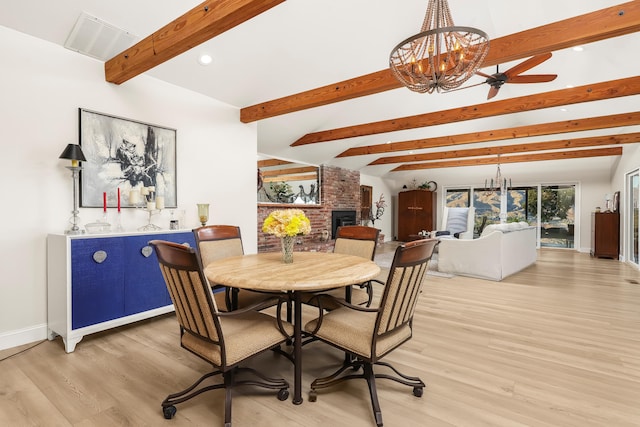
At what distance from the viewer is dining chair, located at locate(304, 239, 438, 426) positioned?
1.53m

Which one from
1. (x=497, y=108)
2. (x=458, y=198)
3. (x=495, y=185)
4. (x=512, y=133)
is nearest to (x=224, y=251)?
(x=497, y=108)

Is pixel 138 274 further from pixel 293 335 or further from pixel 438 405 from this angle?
pixel 438 405

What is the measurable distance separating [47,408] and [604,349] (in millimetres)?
3715

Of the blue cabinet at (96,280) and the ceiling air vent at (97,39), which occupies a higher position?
the ceiling air vent at (97,39)

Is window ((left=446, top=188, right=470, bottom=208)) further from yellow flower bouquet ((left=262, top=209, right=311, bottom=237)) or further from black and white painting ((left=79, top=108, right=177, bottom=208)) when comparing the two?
yellow flower bouquet ((left=262, top=209, right=311, bottom=237))

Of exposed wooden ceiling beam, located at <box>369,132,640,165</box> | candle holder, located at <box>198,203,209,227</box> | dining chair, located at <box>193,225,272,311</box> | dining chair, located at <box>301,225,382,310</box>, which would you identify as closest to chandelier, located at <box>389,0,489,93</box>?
dining chair, located at <box>301,225,382,310</box>

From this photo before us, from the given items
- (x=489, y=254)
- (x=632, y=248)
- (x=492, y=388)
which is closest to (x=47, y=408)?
(x=492, y=388)

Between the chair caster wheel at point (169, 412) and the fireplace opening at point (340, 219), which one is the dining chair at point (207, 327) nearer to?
the chair caster wheel at point (169, 412)

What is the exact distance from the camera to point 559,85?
→ 4.60 metres

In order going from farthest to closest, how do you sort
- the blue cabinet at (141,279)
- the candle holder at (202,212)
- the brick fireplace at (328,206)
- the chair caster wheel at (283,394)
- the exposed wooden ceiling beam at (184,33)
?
the brick fireplace at (328,206) → the candle holder at (202,212) → the blue cabinet at (141,279) → the exposed wooden ceiling beam at (184,33) → the chair caster wheel at (283,394)

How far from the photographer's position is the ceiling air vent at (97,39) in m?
2.52

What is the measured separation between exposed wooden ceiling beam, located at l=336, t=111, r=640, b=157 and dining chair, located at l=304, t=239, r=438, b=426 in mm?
5150

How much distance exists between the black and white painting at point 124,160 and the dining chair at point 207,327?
183 centimetres

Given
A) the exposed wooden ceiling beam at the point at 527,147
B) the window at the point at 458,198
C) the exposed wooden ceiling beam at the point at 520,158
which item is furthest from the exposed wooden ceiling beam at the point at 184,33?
the window at the point at 458,198
